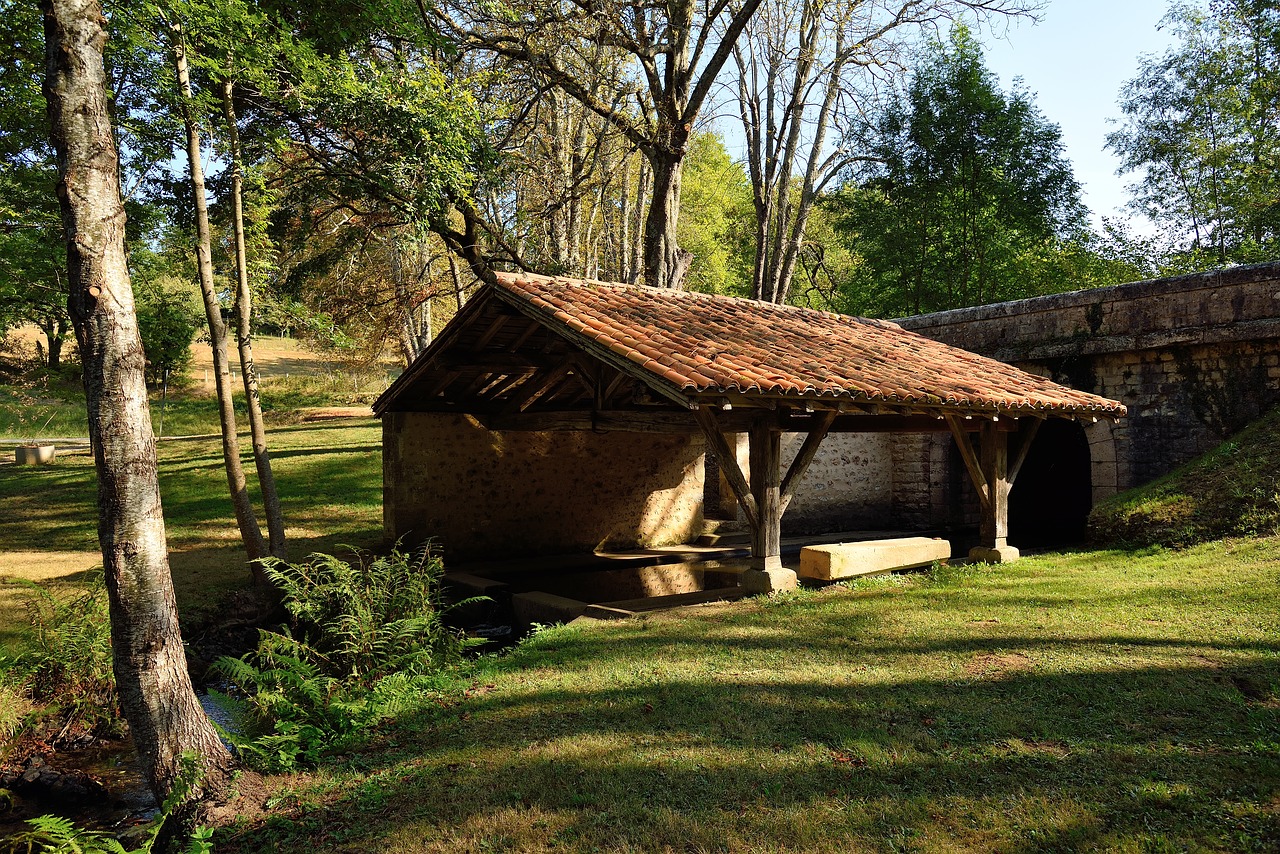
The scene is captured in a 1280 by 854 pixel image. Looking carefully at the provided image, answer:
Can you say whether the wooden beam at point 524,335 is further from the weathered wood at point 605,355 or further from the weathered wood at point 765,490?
the weathered wood at point 765,490

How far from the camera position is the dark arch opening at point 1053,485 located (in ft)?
47.5

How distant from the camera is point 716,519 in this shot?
46.0 feet

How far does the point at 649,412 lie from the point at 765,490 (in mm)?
2482

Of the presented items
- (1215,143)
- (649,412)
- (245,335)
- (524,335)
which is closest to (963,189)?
(1215,143)

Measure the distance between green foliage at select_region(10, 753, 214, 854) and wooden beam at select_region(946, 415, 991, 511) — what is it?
287 inches

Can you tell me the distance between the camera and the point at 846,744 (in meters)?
3.86

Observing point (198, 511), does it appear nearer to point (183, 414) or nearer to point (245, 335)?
point (245, 335)

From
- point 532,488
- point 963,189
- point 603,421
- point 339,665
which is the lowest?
point 339,665

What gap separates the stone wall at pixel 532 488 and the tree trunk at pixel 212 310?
5.63ft

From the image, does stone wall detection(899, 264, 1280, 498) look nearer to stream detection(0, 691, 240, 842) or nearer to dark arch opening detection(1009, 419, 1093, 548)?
dark arch opening detection(1009, 419, 1093, 548)

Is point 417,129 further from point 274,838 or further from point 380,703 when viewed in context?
point 274,838

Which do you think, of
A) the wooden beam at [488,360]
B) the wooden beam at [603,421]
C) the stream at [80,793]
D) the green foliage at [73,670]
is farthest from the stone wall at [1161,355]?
the green foliage at [73,670]

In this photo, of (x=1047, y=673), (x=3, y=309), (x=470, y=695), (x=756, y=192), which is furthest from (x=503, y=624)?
(x=756, y=192)

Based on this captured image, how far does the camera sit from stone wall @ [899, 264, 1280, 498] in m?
9.47
